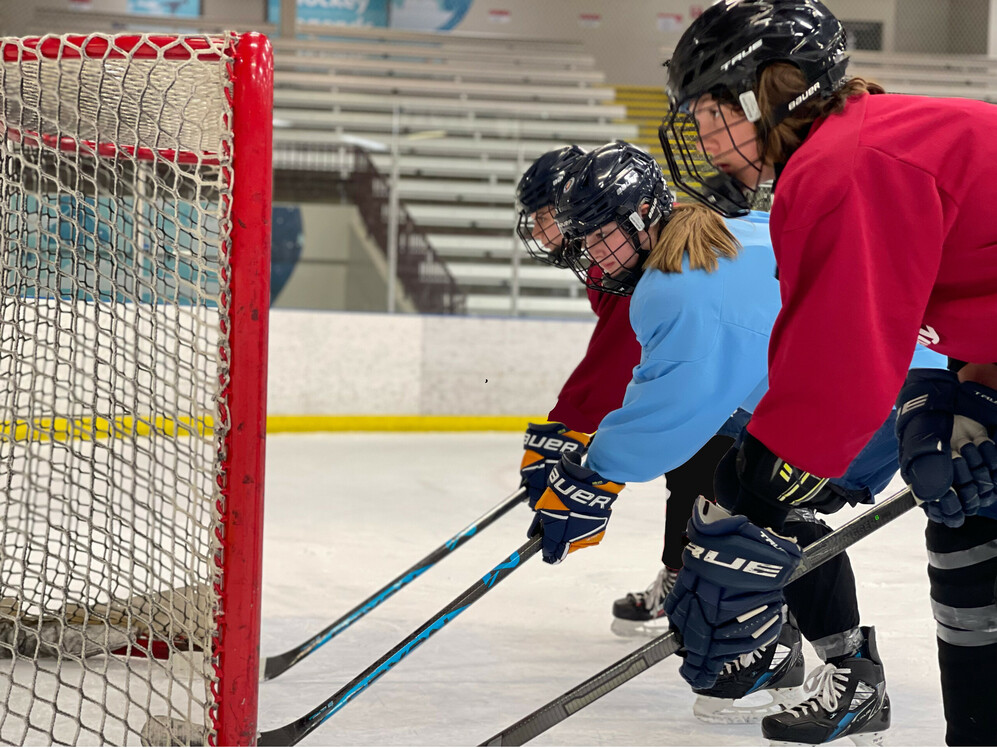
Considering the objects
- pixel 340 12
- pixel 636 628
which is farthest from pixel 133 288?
pixel 340 12

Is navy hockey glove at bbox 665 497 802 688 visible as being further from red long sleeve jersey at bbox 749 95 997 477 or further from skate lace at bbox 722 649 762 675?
skate lace at bbox 722 649 762 675

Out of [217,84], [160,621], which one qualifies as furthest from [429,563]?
[217,84]

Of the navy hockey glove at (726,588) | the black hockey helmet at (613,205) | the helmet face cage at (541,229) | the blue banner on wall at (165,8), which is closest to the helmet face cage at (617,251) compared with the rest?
the black hockey helmet at (613,205)

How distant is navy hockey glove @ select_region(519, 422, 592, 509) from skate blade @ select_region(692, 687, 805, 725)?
48 cm

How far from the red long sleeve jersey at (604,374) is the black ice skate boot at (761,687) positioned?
51 cm

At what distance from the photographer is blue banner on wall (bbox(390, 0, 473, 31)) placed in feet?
33.4

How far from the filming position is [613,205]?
156 centimetres

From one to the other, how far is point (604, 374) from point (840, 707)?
766mm

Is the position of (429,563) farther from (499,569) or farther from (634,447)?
(634,447)

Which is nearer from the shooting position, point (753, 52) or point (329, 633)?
point (753, 52)

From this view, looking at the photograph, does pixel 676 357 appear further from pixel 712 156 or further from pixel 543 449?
pixel 543 449

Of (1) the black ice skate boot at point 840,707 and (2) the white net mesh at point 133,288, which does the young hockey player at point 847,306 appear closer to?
(1) the black ice skate boot at point 840,707

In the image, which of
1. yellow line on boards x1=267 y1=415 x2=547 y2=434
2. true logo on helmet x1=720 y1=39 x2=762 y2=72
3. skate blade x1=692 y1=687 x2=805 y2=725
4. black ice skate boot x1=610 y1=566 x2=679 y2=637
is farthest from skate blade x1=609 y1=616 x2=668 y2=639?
yellow line on boards x1=267 y1=415 x2=547 y2=434

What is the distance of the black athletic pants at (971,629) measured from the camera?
3.44 ft
